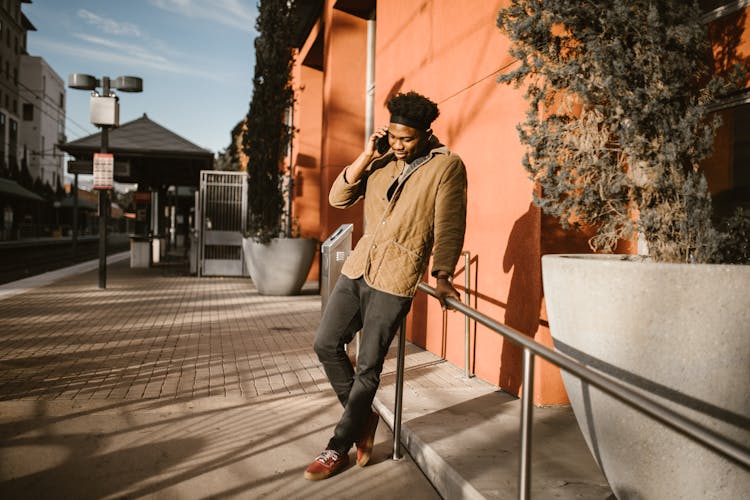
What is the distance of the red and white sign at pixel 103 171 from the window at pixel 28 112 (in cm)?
5858

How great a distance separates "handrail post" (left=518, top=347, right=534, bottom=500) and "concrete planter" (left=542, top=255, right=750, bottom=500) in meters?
0.31

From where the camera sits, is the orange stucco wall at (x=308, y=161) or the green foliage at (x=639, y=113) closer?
the green foliage at (x=639, y=113)

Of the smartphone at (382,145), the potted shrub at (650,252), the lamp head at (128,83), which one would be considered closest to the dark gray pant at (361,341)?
the smartphone at (382,145)

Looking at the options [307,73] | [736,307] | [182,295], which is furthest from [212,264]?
[736,307]

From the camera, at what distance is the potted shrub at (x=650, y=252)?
1.97 m

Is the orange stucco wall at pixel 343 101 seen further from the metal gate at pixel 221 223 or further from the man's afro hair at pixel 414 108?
the man's afro hair at pixel 414 108

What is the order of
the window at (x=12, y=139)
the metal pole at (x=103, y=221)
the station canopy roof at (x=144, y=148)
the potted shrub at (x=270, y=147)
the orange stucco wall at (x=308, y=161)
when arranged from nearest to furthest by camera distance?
1. the potted shrub at (x=270, y=147)
2. the metal pole at (x=103, y=221)
3. the orange stucco wall at (x=308, y=161)
4. the station canopy roof at (x=144, y=148)
5. the window at (x=12, y=139)

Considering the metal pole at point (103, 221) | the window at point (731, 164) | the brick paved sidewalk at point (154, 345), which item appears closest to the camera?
Result: the window at point (731, 164)

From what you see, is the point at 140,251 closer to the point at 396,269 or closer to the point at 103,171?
the point at 103,171

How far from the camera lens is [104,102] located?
36.8ft

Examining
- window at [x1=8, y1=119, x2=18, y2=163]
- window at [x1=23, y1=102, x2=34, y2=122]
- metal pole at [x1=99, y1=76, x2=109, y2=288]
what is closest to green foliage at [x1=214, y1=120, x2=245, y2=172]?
metal pole at [x1=99, y1=76, x2=109, y2=288]

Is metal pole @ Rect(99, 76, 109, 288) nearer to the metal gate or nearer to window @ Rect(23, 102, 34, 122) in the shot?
the metal gate

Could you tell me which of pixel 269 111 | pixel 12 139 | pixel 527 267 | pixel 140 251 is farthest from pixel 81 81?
pixel 12 139

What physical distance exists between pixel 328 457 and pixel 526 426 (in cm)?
122
